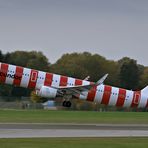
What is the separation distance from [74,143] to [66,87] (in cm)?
2326

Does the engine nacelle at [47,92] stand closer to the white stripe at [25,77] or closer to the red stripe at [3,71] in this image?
the white stripe at [25,77]

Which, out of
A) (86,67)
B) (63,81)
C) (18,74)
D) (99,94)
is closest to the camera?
(18,74)

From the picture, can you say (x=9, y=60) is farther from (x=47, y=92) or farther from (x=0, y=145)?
(x=0, y=145)

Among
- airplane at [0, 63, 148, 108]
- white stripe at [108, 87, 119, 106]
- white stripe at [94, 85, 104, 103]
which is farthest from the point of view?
white stripe at [108, 87, 119, 106]

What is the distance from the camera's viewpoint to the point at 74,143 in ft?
106

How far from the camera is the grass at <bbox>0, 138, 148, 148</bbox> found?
101ft

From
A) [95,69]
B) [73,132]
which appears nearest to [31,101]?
[95,69]

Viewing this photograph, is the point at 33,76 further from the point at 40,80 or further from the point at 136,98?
the point at 136,98

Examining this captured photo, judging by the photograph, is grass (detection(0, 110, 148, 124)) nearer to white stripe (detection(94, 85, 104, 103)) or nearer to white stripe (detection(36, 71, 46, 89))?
white stripe (detection(94, 85, 104, 103))

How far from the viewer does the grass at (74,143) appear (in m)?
30.8

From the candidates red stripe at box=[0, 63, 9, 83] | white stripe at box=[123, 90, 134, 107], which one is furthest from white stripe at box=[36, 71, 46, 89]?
white stripe at box=[123, 90, 134, 107]

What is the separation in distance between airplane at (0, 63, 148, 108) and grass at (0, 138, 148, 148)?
18.9m

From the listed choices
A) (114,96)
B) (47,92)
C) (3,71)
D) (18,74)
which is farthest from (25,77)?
(114,96)

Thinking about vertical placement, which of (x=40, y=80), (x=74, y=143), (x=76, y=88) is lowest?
(x=74, y=143)
